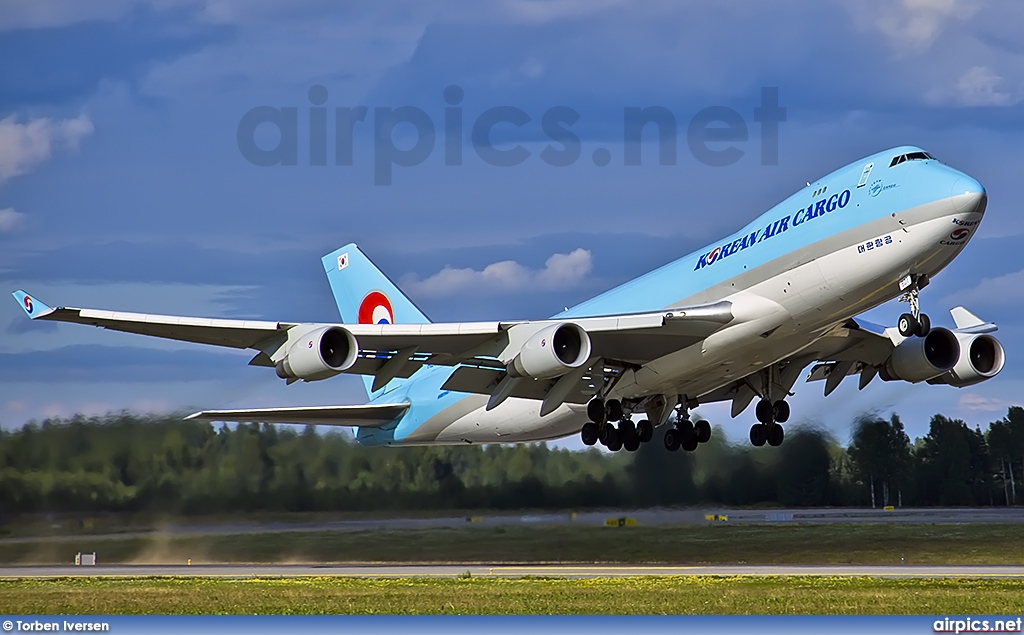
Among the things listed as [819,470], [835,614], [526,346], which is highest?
Result: [526,346]

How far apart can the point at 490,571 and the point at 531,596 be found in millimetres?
6908

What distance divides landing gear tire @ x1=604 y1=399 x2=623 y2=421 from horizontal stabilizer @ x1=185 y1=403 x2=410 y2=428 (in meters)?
6.74

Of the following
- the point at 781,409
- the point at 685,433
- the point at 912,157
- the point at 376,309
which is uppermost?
the point at 912,157

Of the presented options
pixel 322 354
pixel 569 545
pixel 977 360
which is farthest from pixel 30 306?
pixel 977 360

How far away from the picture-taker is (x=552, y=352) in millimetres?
26469

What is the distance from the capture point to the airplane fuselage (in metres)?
23.4

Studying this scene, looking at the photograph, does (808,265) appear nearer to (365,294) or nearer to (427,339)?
(427,339)

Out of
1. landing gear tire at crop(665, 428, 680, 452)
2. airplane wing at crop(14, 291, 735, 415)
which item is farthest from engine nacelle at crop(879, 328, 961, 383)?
airplane wing at crop(14, 291, 735, 415)

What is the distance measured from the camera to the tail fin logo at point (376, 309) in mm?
37438

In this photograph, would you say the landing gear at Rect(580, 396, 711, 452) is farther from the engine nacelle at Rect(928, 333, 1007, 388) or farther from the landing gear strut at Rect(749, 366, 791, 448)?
the engine nacelle at Rect(928, 333, 1007, 388)

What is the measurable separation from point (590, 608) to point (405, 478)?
14.8m

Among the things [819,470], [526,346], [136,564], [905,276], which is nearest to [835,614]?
[905,276]

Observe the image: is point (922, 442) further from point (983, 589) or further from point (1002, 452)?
point (983, 589)

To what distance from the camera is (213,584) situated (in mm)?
25312
